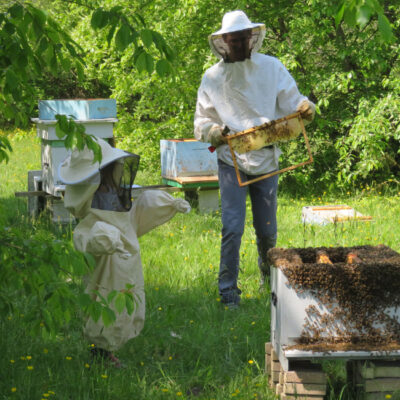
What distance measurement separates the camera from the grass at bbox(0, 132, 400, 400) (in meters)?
2.74

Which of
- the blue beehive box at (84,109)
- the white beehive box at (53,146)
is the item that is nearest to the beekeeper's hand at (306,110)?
the white beehive box at (53,146)

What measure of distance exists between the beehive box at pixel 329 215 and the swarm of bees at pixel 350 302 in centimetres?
329

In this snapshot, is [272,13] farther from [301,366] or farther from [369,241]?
[301,366]

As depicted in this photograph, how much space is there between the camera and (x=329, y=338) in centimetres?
239

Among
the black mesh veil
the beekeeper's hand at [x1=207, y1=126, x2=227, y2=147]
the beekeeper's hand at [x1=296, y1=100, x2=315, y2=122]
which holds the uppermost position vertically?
the beekeeper's hand at [x1=296, y1=100, x2=315, y2=122]

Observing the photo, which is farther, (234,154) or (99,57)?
(99,57)

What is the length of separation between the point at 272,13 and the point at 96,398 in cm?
643

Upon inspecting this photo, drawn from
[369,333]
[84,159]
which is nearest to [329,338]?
[369,333]

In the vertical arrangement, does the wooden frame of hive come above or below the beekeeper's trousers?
above

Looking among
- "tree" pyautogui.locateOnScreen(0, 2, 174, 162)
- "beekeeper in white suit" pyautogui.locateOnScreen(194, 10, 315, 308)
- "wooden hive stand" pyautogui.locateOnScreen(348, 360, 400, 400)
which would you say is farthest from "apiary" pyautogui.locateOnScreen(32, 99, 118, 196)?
"wooden hive stand" pyautogui.locateOnScreen(348, 360, 400, 400)

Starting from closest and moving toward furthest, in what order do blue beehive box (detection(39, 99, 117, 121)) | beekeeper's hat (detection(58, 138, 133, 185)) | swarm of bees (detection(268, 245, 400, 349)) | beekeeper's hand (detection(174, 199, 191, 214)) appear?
1. swarm of bees (detection(268, 245, 400, 349))
2. beekeeper's hat (detection(58, 138, 133, 185))
3. beekeeper's hand (detection(174, 199, 191, 214))
4. blue beehive box (detection(39, 99, 117, 121))

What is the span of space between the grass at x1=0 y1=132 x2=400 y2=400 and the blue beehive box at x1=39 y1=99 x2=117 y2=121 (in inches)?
51.0

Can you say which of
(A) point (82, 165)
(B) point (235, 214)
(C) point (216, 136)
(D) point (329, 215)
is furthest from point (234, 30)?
(D) point (329, 215)

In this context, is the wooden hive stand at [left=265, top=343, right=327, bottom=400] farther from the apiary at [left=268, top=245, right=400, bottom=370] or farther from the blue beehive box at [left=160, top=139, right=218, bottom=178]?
the blue beehive box at [left=160, top=139, right=218, bottom=178]
